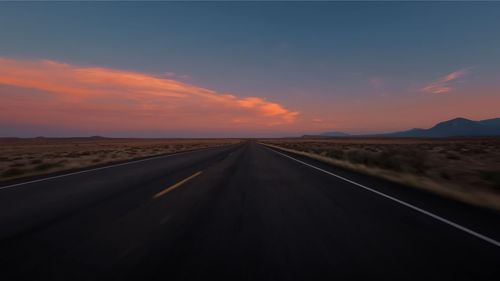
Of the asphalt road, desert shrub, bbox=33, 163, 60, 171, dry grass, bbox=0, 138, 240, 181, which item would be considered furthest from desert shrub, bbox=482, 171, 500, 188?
desert shrub, bbox=33, 163, 60, 171

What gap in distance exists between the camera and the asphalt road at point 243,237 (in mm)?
2285

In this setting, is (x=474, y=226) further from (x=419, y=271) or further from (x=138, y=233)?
(x=138, y=233)

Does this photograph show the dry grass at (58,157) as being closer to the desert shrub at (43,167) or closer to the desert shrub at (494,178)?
the desert shrub at (43,167)

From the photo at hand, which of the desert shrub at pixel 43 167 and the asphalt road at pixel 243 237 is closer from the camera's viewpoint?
the asphalt road at pixel 243 237

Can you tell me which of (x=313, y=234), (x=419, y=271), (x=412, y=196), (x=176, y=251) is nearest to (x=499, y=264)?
(x=419, y=271)

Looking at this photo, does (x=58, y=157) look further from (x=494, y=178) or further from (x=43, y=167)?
(x=494, y=178)

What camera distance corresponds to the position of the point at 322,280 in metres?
2.14

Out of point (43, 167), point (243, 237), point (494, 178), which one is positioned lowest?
point (494, 178)

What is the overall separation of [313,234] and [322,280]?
43.3 inches

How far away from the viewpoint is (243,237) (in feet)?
10.1

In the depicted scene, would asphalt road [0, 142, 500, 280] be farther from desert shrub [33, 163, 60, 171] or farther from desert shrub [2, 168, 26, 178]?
desert shrub [33, 163, 60, 171]

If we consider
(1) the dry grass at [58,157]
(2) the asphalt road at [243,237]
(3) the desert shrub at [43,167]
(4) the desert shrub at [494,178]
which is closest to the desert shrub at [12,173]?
(1) the dry grass at [58,157]

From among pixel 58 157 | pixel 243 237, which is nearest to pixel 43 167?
pixel 58 157

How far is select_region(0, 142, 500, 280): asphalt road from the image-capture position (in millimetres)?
2285
